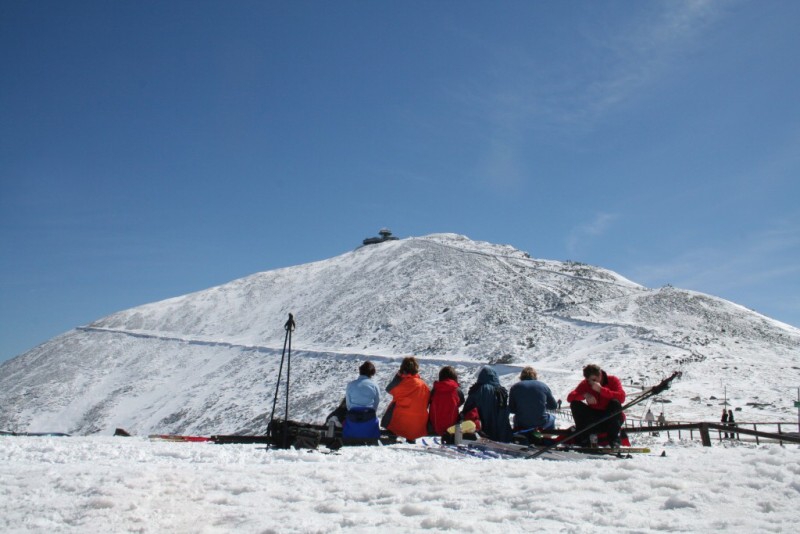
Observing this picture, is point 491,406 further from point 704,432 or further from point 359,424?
point 704,432

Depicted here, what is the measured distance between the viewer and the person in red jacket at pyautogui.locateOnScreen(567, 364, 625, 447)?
391 inches

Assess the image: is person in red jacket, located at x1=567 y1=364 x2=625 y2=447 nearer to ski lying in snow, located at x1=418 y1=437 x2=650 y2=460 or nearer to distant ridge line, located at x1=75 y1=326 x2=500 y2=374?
ski lying in snow, located at x1=418 y1=437 x2=650 y2=460

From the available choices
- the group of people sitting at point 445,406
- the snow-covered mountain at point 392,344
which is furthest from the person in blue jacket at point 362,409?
the snow-covered mountain at point 392,344

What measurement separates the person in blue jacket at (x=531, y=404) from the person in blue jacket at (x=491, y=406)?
23 cm

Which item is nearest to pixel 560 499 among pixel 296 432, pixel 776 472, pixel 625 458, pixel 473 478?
pixel 473 478

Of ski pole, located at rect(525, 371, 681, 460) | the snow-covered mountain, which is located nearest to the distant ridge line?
the snow-covered mountain

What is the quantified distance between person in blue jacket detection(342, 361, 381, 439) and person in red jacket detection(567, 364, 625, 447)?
365cm

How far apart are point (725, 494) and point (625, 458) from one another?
11.1 feet

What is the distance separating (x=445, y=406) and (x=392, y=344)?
50.4m

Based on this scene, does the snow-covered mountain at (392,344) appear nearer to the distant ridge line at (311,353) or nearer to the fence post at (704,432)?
the distant ridge line at (311,353)

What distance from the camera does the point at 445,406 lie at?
1151 centimetres

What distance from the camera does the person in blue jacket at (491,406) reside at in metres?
11.0

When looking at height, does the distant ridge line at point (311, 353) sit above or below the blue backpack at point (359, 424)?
above

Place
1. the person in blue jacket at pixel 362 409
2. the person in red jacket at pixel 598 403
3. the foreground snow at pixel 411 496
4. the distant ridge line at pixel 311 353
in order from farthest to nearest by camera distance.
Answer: the distant ridge line at pixel 311 353, the person in blue jacket at pixel 362 409, the person in red jacket at pixel 598 403, the foreground snow at pixel 411 496
